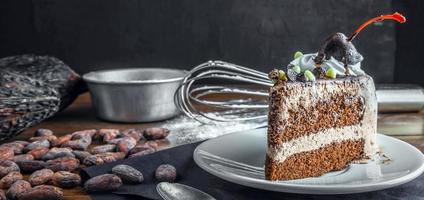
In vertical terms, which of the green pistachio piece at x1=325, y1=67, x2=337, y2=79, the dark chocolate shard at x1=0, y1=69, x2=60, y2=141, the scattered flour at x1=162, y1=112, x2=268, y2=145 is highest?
the green pistachio piece at x1=325, y1=67, x2=337, y2=79

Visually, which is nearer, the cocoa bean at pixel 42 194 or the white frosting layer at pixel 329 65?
the cocoa bean at pixel 42 194

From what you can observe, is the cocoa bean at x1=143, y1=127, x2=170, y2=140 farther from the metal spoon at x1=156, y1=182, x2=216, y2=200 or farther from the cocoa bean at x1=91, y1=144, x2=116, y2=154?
the metal spoon at x1=156, y1=182, x2=216, y2=200

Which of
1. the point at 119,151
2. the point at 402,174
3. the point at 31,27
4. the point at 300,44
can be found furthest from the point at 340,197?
the point at 31,27

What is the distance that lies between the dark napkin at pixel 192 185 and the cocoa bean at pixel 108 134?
0.76 ft

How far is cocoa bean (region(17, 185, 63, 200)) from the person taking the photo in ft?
2.92

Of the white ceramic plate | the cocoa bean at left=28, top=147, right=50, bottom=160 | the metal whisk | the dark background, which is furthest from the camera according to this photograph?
the dark background

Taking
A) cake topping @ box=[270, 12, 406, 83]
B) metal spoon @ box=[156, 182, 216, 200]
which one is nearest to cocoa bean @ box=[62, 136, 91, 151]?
metal spoon @ box=[156, 182, 216, 200]

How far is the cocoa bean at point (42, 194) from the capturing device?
89 cm

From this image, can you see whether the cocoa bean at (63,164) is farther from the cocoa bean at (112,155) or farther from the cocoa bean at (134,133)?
the cocoa bean at (134,133)

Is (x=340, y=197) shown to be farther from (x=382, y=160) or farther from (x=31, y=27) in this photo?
(x=31, y=27)

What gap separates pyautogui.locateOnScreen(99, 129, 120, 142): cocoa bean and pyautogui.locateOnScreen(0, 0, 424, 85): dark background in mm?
726

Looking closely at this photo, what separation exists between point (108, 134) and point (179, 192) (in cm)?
47

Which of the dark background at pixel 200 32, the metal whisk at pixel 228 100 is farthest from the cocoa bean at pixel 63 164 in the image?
the dark background at pixel 200 32

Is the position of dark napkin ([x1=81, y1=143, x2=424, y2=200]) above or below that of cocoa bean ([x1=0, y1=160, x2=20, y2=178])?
below
